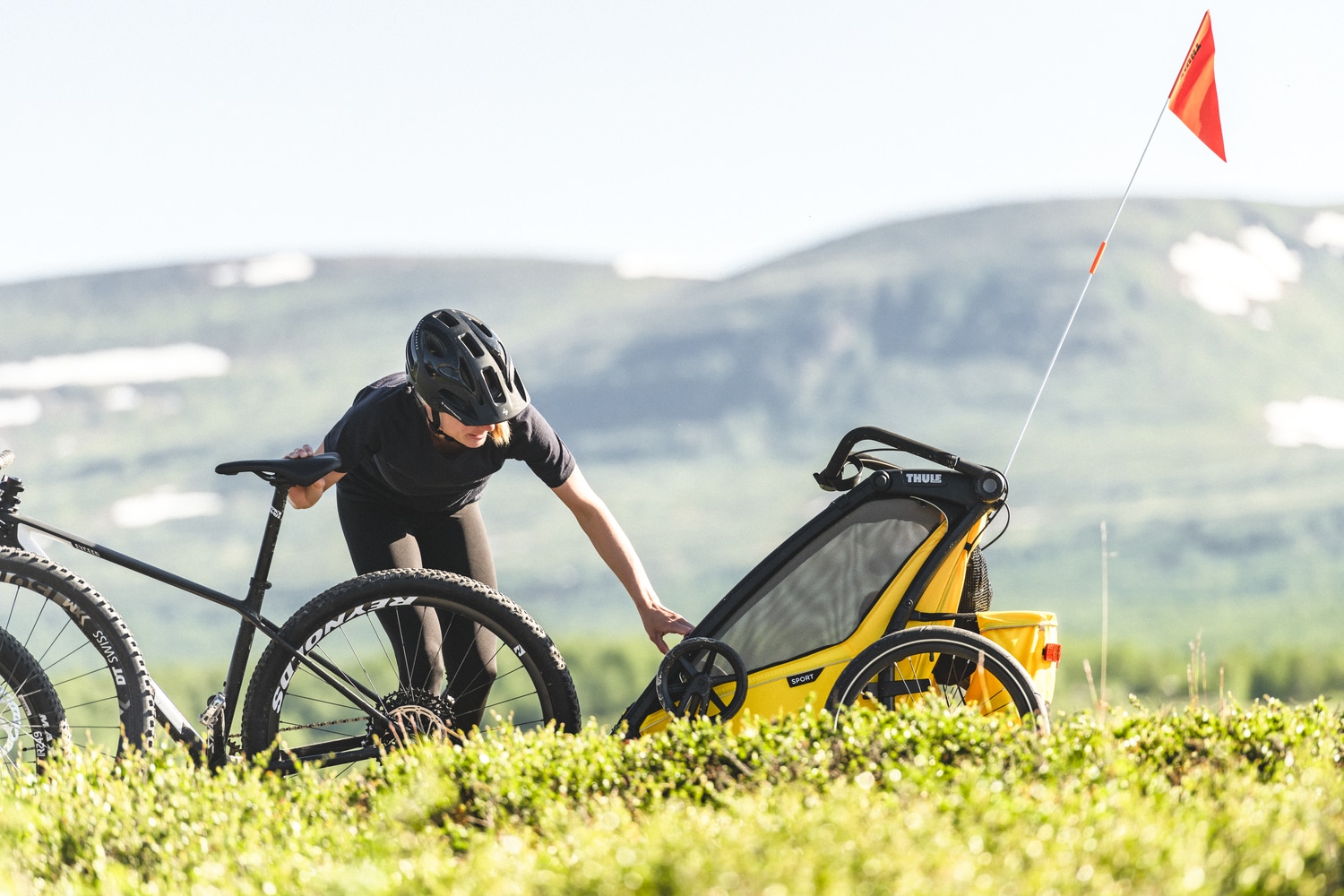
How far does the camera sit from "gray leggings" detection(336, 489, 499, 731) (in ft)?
14.2

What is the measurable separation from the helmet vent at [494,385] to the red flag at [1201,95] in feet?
9.24

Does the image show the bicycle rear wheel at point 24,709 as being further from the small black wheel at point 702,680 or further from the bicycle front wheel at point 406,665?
the small black wheel at point 702,680

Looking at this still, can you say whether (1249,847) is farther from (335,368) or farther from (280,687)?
(335,368)

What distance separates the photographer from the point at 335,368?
463 feet

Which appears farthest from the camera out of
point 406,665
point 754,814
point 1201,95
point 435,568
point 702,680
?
point 1201,95

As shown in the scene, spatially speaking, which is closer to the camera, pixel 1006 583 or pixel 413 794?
pixel 413 794

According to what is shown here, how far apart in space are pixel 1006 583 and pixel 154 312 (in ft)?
306

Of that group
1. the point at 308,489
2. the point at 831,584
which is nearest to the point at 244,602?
the point at 308,489

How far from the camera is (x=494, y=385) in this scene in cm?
420

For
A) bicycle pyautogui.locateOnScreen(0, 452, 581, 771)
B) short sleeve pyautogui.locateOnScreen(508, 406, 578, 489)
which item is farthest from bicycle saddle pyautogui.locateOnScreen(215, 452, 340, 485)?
short sleeve pyautogui.locateOnScreen(508, 406, 578, 489)

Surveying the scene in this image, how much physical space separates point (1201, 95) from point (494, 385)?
2992 millimetres

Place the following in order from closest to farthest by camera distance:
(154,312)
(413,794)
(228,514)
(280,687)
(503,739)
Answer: (413,794), (503,739), (280,687), (228,514), (154,312)

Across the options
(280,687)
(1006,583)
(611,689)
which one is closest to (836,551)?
(280,687)

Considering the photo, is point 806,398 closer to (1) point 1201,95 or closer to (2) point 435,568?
(1) point 1201,95
